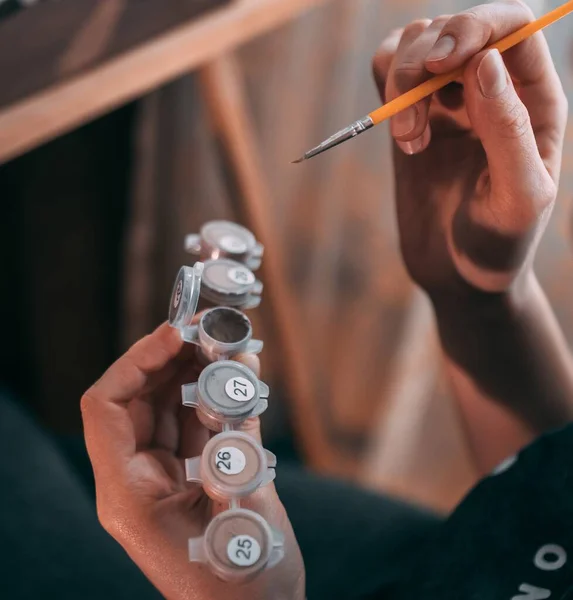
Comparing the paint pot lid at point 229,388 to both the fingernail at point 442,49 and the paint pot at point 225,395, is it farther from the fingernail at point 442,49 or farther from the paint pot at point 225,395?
the fingernail at point 442,49

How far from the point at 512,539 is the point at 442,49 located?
34 cm

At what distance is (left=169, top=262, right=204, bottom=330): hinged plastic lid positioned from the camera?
16.6 inches

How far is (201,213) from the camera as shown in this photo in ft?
3.91

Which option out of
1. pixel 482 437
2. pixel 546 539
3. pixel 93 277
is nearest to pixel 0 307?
pixel 93 277

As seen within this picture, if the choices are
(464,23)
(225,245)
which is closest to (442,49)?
(464,23)

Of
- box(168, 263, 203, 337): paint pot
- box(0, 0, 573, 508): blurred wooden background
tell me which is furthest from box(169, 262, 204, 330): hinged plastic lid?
box(0, 0, 573, 508): blurred wooden background

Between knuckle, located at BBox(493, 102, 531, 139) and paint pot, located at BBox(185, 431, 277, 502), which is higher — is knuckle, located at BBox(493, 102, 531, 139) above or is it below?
above

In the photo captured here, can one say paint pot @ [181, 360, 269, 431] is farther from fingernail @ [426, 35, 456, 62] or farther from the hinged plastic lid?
fingernail @ [426, 35, 456, 62]

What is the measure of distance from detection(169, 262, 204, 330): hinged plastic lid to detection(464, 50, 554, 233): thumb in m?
0.18

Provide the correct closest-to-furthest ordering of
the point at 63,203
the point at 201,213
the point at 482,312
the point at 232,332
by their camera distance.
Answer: the point at 232,332
the point at 482,312
the point at 63,203
the point at 201,213

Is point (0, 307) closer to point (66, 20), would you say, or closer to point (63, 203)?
point (63, 203)

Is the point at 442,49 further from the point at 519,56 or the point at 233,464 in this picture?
the point at 233,464

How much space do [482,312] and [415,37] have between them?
0.20 metres

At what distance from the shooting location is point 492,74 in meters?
0.41
